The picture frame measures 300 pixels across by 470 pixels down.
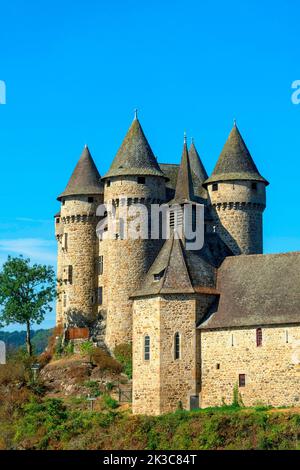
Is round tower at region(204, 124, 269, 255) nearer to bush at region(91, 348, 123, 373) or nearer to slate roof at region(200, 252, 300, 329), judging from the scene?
slate roof at region(200, 252, 300, 329)

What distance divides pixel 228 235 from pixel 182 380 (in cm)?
1571

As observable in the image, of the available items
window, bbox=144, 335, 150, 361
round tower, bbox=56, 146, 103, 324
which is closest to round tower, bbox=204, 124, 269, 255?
round tower, bbox=56, 146, 103, 324

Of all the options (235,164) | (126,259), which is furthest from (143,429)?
(235,164)

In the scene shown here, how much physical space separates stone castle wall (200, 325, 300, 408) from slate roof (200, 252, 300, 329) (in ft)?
1.84

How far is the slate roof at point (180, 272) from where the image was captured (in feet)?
221

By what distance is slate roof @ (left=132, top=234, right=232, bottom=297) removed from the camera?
221 ft

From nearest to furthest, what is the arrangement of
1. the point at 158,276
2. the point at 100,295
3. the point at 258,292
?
the point at 258,292 < the point at 158,276 < the point at 100,295

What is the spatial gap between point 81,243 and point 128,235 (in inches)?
252

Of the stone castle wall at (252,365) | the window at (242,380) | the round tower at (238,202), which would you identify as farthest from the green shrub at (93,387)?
the round tower at (238,202)

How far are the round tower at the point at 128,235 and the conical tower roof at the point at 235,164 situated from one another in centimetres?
408

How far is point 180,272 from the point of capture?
6806cm

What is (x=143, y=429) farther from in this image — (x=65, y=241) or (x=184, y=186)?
(x=65, y=241)

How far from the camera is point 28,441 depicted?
2591 inches
